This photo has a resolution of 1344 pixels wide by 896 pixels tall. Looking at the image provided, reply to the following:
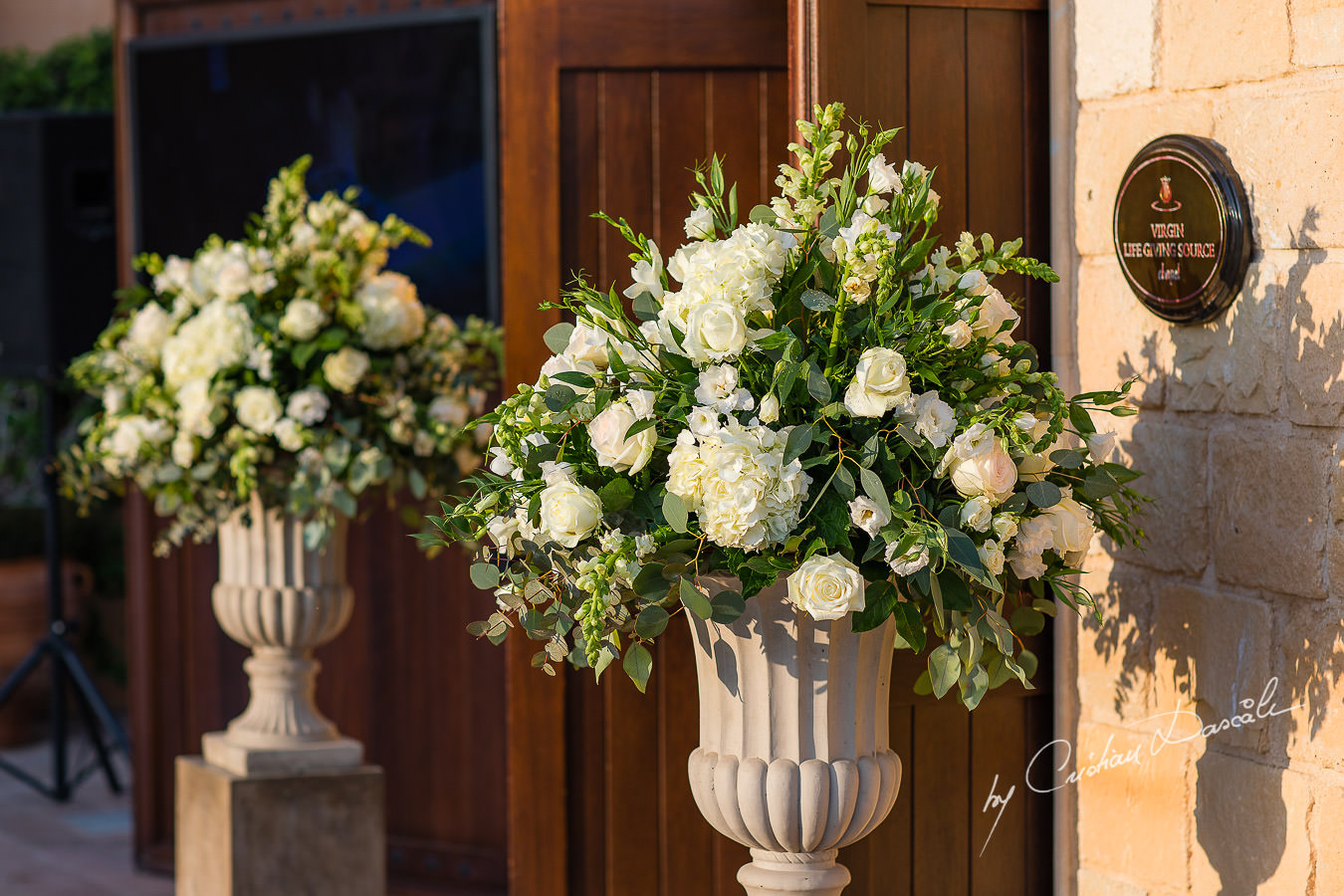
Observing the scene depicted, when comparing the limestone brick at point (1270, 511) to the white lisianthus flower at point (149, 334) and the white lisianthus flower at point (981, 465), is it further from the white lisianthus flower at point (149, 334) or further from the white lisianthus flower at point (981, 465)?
the white lisianthus flower at point (149, 334)

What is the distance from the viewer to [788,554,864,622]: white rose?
4.78ft

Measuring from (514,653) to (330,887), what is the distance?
861 millimetres

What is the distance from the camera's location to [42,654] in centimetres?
454

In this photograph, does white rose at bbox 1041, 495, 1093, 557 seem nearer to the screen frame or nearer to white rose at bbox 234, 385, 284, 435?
Result: white rose at bbox 234, 385, 284, 435

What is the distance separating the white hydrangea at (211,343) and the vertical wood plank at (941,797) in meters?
1.39

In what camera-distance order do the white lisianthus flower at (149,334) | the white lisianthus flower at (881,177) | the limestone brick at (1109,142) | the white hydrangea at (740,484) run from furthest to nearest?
the white lisianthus flower at (149,334) < the limestone brick at (1109,142) < the white lisianthus flower at (881,177) < the white hydrangea at (740,484)

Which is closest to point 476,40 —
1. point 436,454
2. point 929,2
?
point 436,454

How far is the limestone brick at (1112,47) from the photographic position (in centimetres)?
192

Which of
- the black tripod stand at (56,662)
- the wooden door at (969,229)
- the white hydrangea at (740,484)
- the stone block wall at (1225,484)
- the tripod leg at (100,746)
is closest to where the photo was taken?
the white hydrangea at (740,484)

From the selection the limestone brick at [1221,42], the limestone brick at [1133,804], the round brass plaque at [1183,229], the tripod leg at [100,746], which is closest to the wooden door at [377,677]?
the tripod leg at [100,746]

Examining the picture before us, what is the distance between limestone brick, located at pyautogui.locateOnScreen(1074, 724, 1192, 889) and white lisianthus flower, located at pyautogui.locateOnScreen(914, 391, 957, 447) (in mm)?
674

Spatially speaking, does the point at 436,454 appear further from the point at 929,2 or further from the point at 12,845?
the point at 12,845

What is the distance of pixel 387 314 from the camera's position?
2.74 meters

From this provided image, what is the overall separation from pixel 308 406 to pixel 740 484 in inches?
56.3
